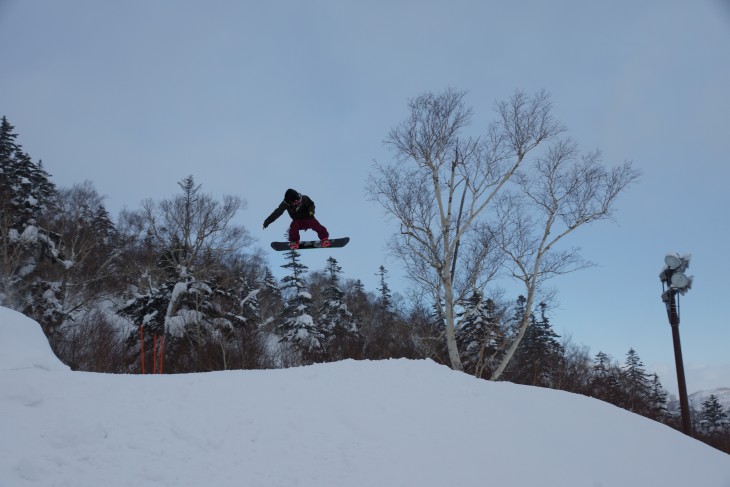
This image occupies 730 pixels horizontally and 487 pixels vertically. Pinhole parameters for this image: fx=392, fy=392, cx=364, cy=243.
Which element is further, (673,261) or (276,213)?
(673,261)

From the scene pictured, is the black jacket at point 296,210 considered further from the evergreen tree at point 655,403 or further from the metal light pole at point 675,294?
the evergreen tree at point 655,403

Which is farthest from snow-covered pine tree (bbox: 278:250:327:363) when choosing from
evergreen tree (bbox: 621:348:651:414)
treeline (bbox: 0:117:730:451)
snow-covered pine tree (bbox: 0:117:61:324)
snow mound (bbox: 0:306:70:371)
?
evergreen tree (bbox: 621:348:651:414)

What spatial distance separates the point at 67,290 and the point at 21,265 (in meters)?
2.96

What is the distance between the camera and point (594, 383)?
31.5 meters

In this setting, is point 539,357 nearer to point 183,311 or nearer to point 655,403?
point 655,403

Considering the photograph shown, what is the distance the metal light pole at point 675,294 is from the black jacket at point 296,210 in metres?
9.34

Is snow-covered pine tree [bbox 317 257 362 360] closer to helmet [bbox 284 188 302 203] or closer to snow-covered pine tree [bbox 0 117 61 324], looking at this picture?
snow-covered pine tree [bbox 0 117 61 324]

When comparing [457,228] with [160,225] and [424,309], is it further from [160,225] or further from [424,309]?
[160,225]

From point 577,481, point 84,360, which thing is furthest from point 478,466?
point 84,360

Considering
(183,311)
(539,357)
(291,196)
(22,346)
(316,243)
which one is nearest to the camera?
(22,346)

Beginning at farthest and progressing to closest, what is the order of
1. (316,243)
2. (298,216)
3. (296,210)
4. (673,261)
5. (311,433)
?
(673,261) → (316,243) → (298,216) → (296,210) → (311,433)

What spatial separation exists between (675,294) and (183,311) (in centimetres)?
2161

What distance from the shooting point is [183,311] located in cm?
2172

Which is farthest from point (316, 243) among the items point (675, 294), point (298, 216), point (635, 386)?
point (635, 386)
